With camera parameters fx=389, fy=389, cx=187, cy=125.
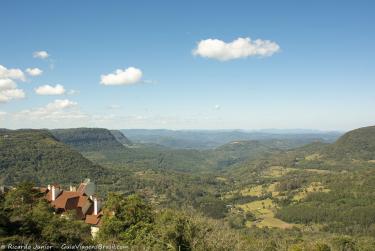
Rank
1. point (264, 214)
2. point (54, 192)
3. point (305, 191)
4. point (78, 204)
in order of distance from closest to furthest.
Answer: point (78, 204) < point (54, 192) < point (264, 214) < point (305, 191)

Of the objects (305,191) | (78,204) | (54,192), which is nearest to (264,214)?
(305,191)

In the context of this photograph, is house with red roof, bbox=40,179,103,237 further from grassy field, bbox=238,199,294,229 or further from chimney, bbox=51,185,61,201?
grassy field, bbox=238,199,294,229

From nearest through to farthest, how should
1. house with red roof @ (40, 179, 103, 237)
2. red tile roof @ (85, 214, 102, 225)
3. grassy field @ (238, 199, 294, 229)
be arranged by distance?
red tile roof @ (85, 214, 102, 225)
house with red roof @ (40, 179, 103, 237)
grassy field @ (238, 199, 294, 229)

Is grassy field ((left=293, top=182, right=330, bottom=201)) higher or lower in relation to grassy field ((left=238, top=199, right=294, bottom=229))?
higher

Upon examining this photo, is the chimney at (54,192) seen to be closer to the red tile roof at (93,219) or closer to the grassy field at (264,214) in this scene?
the red tile roof at (93,219)

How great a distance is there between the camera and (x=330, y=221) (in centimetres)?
15038

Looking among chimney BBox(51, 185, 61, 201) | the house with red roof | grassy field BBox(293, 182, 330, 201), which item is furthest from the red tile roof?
grassy field BBox(293, 182, 330, 201)

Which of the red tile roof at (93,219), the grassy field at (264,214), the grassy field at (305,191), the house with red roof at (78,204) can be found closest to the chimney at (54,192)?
the house with red roof at (78,204)

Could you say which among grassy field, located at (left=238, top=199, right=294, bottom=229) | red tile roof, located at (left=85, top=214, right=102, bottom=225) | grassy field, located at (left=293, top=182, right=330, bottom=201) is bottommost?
grassy field, located at (left=238, top=199, right=294, bottom=229)

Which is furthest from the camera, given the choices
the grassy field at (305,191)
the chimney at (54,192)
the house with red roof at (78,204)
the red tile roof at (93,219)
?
the grassy field at (305,191)

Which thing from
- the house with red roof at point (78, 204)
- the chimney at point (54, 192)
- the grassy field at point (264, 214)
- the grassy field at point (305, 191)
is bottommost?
the grassy field at point (264, 214)

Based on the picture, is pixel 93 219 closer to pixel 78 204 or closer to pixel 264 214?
pixel 78 204

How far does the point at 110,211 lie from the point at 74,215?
500cm

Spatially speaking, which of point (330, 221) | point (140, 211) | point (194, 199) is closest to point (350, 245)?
point (140, 211)
